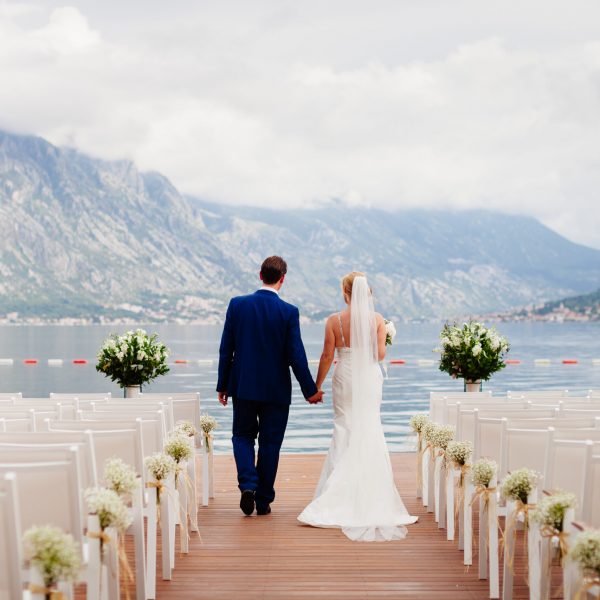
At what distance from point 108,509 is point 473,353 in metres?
7.30

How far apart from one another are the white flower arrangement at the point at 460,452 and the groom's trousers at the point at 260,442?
173 cm

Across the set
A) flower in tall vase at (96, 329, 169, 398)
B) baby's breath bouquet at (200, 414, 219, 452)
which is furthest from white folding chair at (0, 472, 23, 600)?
flower in tall vase at (96, 329, 169, 398)

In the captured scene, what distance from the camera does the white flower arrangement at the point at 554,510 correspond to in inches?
152

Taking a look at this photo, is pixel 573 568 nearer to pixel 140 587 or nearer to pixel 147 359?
pixel 140 587

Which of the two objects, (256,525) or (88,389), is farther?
(88,389)

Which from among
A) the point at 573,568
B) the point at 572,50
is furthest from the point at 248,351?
the point at 572,50

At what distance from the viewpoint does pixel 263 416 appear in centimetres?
755

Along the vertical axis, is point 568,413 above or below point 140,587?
above

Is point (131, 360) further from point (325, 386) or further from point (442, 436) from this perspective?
point (325, 386)

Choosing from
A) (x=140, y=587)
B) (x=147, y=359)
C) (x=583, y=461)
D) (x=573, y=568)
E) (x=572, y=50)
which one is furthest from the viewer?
(x=572, y=50)

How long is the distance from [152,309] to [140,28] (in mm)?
49719

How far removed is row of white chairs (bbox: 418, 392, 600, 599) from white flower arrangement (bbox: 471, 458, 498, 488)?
16cm

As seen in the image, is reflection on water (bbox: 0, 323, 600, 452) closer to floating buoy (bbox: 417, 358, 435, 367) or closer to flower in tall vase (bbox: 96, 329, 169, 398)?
floating buoy (bbox: 417, 358, 435, 367)

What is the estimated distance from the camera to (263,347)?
7.55 m
